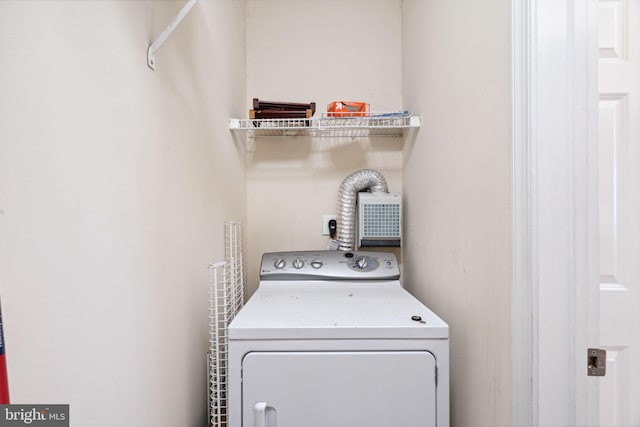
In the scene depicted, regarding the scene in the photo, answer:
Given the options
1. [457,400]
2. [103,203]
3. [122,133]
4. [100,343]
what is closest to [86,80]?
[122,133]

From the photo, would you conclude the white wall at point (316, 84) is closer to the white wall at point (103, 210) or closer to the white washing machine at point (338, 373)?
the white wall at point (103, 210)

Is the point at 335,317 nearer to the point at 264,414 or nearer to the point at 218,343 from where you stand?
the point at 264,414

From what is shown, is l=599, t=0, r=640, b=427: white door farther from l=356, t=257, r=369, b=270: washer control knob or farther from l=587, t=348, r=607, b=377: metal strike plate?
l=356, t=257, r=369, b=270: washer control knob

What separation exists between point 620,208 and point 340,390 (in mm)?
1300

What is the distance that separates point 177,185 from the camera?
1.03m

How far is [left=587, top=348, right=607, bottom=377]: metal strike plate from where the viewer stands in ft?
2.43

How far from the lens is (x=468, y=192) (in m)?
1.04

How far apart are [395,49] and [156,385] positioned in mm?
2101

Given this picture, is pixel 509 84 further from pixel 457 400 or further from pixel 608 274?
pixel 457 400

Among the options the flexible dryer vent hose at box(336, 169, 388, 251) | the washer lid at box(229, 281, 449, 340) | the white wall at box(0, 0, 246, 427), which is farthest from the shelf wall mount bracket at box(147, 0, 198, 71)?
the flexible dryer vent hose at box(336, 169, 388, 251)

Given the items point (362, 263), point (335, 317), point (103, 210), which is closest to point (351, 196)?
point (362, 263)

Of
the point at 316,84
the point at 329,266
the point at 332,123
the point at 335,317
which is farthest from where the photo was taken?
the point at 316,84

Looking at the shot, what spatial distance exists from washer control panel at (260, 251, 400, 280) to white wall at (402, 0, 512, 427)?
0.21 meters

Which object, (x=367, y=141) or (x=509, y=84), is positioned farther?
(x=367, y=141)
